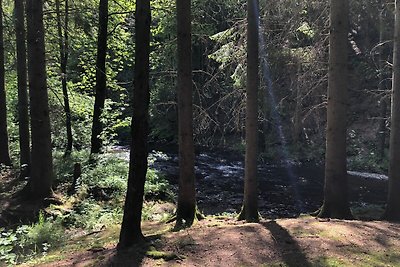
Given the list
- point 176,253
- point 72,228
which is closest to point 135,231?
point 176,253

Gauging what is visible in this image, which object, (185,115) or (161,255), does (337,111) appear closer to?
(185,115)

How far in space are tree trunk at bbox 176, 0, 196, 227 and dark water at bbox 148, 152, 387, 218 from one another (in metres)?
4.58

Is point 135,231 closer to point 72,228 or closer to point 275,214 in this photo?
point 72,228

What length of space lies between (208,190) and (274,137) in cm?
1408

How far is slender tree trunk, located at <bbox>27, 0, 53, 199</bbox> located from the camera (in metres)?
10.6

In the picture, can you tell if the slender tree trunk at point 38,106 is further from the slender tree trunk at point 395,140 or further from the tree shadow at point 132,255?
the slender tree trunk at point 395,140

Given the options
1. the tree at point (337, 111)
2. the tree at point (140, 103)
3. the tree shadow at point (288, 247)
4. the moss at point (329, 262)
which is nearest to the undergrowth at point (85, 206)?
the tree at point (140, 103)

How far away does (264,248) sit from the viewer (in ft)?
20.9

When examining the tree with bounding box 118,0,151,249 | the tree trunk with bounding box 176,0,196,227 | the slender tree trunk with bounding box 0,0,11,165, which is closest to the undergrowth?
the tree trunk with bounding box 176,0,196,227

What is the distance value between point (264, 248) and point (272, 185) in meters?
12.0

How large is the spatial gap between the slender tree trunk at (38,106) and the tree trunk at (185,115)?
416 cm

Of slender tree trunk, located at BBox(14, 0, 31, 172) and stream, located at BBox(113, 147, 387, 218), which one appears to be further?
stream, located at BBox(113, 147, 387, 218)

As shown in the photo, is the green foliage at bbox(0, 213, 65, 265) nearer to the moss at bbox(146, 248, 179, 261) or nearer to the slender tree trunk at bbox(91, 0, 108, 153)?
the moss at bbox(146, 248, 179, 261)

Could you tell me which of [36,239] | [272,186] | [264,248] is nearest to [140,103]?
[264,248]
